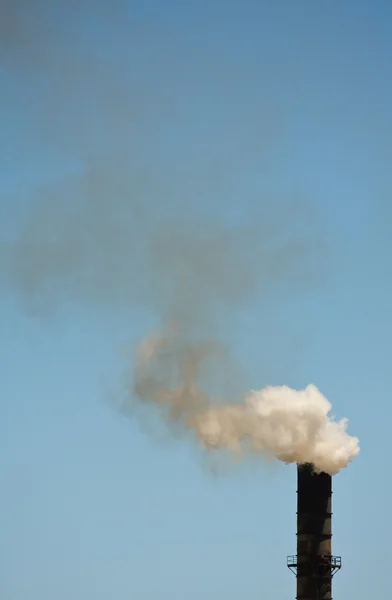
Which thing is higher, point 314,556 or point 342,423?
point 342,423

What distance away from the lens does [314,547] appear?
62938mm

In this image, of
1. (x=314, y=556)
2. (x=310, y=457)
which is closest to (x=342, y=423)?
(x=310, y=457)

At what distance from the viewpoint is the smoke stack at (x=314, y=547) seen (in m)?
62.8

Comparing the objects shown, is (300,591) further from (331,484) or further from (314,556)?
(331,484)

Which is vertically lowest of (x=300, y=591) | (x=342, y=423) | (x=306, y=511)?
(x=300, y=591)

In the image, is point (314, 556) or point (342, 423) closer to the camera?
point (314, 556)

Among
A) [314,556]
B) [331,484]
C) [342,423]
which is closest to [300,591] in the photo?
[314,556]

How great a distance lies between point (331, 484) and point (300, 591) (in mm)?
6538

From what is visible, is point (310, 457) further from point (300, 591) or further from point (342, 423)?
point (300, 591)

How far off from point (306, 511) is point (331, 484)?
8.32 ft

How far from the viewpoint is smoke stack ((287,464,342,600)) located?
206 feet

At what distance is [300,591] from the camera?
63.2 meters

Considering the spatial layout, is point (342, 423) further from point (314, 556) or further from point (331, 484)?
point (314, 556)

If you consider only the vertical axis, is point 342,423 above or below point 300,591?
above
